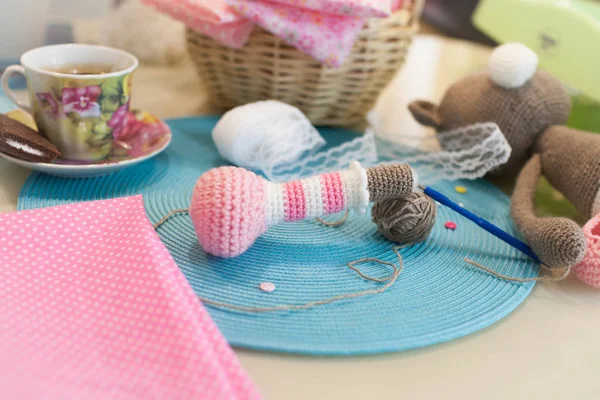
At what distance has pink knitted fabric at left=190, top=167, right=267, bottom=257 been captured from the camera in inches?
17.0

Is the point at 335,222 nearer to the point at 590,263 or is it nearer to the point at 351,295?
the point at 351,295

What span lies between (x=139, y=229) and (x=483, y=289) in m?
0.30

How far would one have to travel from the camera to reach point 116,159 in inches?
23.8

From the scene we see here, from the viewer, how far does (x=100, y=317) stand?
37 centimetres

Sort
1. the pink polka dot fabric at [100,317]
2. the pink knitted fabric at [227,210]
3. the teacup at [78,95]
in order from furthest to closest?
the teacup at [78,95] < the pink knitted fabric at [227,210] < the pink polka dot fabric at [100,317]

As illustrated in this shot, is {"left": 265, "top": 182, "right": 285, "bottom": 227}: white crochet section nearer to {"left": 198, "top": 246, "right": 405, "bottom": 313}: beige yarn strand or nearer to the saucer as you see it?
{"left": 198, "top": 246, "right": 405, "bottom": 313}: beige yarn strand

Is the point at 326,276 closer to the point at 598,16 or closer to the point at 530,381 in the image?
the point at 530,381

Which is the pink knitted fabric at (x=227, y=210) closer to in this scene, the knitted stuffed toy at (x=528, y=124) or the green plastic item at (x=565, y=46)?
the knitted stuffed toy at (x=528, y=124)

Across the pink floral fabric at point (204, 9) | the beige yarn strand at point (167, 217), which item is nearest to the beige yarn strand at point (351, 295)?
the beige yarn strand at point (167, 217)

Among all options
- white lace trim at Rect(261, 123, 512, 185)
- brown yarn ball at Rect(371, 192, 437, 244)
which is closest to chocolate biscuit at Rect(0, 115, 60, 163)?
white lace trim at Rect(261, 123, 512, 185)

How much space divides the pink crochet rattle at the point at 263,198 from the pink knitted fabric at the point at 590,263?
6.5 inches

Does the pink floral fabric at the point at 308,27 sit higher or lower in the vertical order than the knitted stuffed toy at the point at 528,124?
higher

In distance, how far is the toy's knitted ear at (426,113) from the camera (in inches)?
28.8

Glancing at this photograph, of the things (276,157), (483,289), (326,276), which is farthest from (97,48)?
(483,289)
